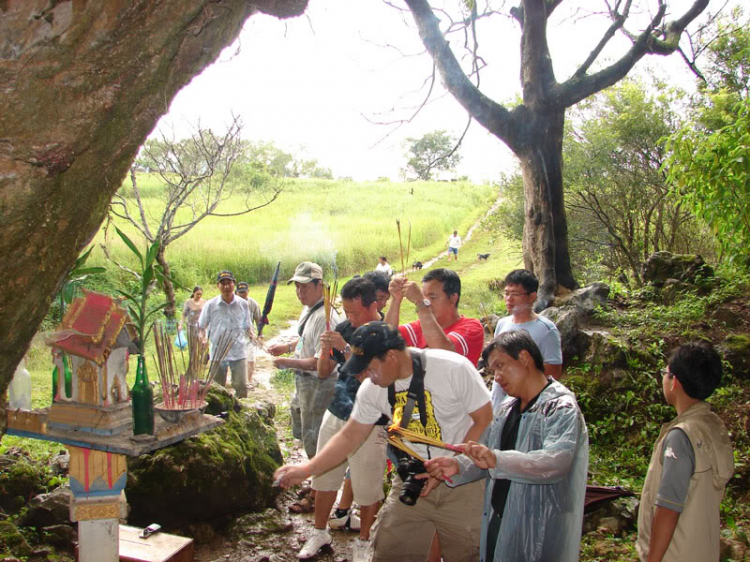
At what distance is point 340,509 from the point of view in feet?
13.7

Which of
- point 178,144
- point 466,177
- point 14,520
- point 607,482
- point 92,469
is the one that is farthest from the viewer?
point 466,177

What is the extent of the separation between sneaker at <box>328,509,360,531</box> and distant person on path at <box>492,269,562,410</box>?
63.7 inches

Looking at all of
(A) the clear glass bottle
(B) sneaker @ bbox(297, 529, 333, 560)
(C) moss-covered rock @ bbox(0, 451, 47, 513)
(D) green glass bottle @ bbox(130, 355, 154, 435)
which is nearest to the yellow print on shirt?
(D) green glass bottle @ bbox(130, 355, 154, 435)

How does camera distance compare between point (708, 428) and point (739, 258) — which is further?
point (739, 258)

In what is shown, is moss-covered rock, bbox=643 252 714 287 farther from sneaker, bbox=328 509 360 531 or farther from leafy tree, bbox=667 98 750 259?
sneaker, bbox=328 509 360 531

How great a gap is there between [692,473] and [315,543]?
2.25 m

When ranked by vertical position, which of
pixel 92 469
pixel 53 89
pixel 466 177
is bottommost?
pixel 92 469

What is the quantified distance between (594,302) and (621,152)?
4004 millimetres

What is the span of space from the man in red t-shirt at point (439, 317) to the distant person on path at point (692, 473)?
108 cm

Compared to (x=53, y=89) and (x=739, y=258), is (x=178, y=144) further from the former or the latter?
(x=739, y=258)

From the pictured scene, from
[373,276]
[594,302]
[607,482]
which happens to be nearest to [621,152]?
[594,302]

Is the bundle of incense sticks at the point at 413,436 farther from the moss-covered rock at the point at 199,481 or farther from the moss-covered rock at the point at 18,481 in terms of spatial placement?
the moss-covered rock at the point at 18,481

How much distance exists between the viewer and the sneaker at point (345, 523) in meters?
4.07

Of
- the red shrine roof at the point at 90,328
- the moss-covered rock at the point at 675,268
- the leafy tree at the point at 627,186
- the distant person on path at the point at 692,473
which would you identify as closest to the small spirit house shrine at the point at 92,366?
the red shrine roof at the point at 90,328
